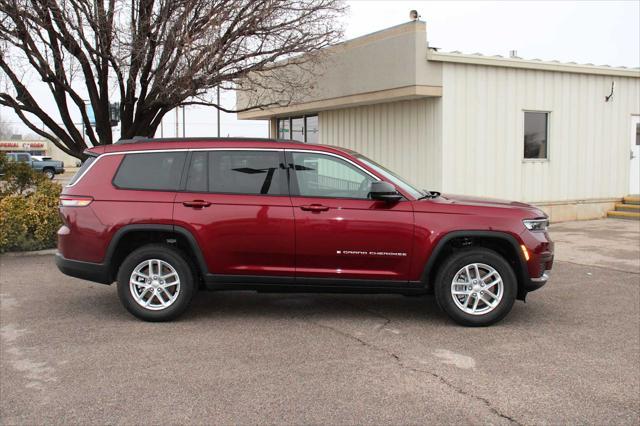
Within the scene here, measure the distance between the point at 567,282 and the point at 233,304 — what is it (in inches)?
171

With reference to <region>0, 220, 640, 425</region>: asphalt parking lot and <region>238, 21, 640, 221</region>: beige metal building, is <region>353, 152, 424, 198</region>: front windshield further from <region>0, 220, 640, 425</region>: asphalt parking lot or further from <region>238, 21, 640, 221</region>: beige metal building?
<region>238, 21, 640, 221</region>: beige metal building

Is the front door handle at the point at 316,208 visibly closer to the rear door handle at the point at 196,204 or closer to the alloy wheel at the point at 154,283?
the rear door handle at the point at 196,204

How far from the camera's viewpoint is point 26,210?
10203 mm

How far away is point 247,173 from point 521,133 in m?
9.17

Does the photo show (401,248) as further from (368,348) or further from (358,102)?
(358,102)

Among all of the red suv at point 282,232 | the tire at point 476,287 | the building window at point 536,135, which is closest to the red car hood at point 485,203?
the red suv at point 282,232

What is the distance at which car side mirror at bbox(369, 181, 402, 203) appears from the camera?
19.0ft

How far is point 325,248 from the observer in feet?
19.6

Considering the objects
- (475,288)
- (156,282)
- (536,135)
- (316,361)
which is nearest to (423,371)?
(316,361)

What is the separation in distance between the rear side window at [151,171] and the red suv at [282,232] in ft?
0.04

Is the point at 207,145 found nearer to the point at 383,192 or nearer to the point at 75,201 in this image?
the point at 75,201

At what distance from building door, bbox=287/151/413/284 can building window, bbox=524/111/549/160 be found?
8913 mm

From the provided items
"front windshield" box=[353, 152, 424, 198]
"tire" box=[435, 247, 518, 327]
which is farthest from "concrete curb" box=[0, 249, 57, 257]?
"tire" box=[435, 247, 518, 327]

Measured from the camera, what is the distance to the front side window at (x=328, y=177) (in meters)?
6.07
